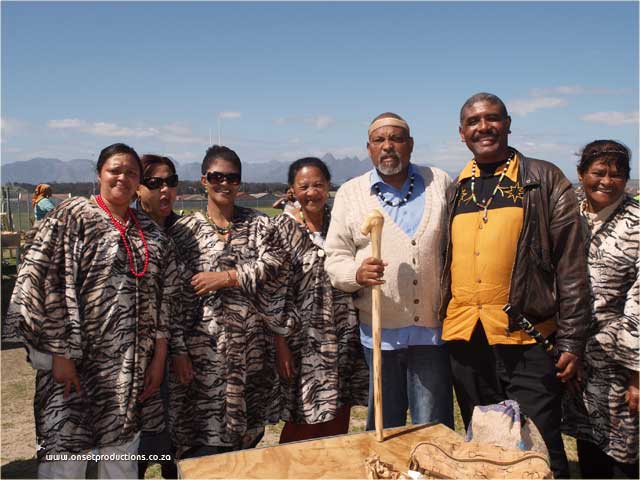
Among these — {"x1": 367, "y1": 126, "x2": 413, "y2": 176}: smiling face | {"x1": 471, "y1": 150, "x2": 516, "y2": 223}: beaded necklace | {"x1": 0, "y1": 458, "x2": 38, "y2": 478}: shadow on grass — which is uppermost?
{"x1": 367, "y1": 126, "x2": 413, "y2": 176}: smiling face

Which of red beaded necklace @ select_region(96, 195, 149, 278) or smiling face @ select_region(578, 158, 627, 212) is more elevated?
smiling face @ select_region(578, 158, 627, 212)

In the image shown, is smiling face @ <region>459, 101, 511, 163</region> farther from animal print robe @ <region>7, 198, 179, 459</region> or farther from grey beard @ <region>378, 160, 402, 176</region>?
animal print robe @ <region>7, 198, 179, 459</region>

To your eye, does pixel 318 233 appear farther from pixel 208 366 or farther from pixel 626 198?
pixel 626 198

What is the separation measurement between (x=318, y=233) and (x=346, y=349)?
0.91m

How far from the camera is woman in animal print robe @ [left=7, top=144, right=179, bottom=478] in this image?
310cm

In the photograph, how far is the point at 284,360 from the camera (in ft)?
12.9

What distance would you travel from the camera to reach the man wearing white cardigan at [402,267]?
353 cm

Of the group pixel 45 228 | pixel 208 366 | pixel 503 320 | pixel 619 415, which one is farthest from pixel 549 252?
pixel 45 228

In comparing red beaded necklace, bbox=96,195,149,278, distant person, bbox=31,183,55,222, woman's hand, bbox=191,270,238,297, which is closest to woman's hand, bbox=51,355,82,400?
red beaded necklace, bbox=96,195,149,278

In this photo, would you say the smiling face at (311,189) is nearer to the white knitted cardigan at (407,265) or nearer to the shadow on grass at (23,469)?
the white knitted cardigan at (407,265)

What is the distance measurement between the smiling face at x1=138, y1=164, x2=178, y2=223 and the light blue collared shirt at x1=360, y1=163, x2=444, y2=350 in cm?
165

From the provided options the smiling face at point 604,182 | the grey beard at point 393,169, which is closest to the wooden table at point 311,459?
the grey beard at point 393,169

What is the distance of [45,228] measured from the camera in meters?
3.14

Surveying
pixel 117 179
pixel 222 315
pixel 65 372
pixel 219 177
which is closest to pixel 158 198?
pixel 219 177
